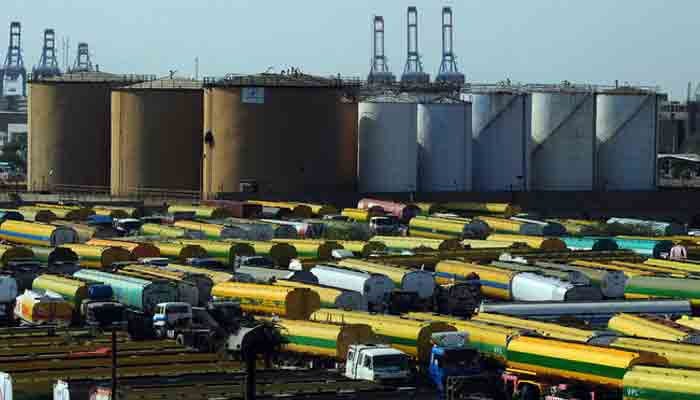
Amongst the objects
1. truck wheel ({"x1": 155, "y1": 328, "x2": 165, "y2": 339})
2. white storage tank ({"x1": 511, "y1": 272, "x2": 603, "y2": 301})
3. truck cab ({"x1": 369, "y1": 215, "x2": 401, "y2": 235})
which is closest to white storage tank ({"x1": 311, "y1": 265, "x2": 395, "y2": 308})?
white storage tank ({"x1": 511, "y1": 272, "x2": 603, "y2": 301})

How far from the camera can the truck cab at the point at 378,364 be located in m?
24.0

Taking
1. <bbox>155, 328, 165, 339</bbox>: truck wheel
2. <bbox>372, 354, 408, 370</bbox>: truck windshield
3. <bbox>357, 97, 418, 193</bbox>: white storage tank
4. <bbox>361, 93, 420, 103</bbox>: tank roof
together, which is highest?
<bbox>361, 93, 420, 103</bbox>: tank roof

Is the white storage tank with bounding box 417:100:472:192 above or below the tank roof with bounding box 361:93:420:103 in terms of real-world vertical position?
below

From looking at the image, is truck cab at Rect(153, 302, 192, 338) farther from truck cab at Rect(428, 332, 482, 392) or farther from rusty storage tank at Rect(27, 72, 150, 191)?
rusty storage tank at Rect(27, 72, 150, 191)

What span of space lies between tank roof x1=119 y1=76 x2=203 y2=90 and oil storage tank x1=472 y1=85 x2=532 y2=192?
9916mm

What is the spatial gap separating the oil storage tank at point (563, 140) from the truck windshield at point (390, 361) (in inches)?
1378

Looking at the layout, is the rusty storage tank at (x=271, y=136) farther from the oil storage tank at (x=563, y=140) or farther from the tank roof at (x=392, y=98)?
the oil storage tank at (x=563, y=140)

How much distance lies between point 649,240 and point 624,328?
602 inches

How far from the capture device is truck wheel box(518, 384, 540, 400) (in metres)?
23.7

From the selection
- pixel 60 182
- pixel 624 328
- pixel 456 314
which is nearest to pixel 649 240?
pixel 456 314

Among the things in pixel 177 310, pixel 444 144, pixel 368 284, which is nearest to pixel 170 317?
pixel 177 310

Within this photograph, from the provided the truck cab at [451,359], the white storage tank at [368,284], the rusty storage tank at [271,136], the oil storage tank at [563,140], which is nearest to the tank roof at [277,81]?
the rusty storage tank at [271,136]

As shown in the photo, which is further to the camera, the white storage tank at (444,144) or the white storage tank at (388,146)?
the white storage tank at (444,144)

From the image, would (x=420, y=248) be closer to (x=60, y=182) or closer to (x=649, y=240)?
(x=649, y=240)
